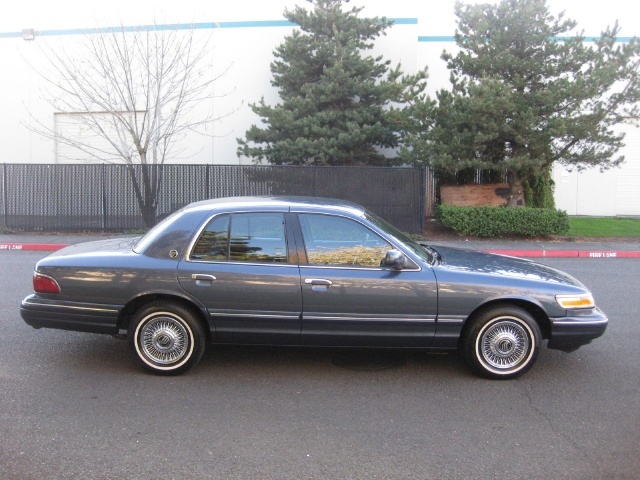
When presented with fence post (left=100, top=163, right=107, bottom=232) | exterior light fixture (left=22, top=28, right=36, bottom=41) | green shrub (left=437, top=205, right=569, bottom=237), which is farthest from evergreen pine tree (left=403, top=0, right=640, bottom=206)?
exterior light fixture (left=22, top=28, right=36, bottom=41)

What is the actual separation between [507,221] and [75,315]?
43.8 ft

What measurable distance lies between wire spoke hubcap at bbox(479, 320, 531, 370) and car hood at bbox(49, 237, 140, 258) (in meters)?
3.20

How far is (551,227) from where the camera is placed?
653 inches

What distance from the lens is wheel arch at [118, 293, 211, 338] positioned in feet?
17.5

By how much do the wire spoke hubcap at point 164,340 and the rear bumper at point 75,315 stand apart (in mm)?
298

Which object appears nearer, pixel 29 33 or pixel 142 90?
pixel 142 90

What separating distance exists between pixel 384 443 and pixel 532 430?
1.08 metres

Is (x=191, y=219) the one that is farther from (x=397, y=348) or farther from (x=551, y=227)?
(x=551, y=227)

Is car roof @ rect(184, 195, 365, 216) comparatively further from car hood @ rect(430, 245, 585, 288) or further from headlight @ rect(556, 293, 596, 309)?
headlight @ rect(556, 293, 596, 309)

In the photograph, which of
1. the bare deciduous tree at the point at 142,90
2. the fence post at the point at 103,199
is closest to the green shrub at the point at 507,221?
the bare deciduous tree at the point at 142,90

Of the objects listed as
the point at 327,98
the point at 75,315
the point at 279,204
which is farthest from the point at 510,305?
the point at 327,98

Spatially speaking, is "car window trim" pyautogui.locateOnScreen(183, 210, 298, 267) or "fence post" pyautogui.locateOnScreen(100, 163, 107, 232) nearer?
"car window trim" pyautogui.locateOnScreen(183, 210, 298, 267)

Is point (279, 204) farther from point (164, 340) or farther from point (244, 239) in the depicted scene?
point (164, 340)

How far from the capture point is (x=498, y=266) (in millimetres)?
5699
